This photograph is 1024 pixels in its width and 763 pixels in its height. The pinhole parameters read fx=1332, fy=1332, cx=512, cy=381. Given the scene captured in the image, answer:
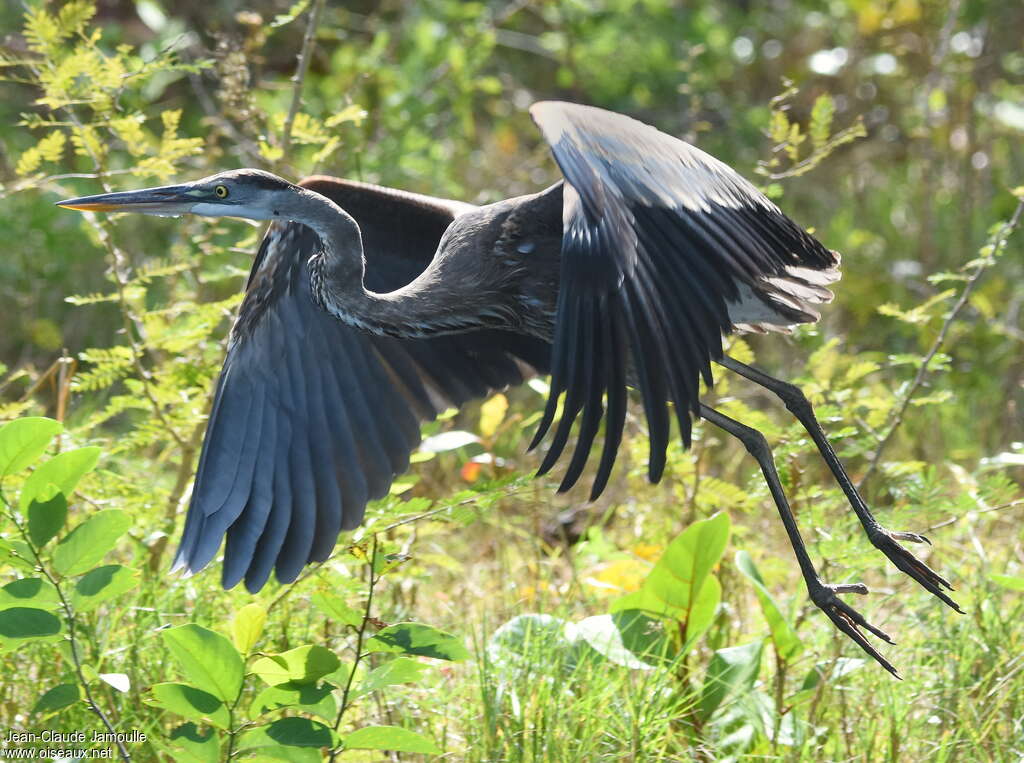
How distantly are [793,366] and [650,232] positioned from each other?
251 centimetres

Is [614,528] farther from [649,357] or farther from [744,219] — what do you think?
[649,357]

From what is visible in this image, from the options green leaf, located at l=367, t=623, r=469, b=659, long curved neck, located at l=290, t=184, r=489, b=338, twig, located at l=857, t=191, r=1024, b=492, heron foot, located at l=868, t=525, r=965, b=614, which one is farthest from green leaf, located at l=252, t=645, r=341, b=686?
twig, located at l=857, t=191, r=1024, b=492

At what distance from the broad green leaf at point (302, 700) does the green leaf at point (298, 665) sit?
2 cm

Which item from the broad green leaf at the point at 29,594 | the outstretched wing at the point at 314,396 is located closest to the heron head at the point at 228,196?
the outstretched wing at the point at 314,396

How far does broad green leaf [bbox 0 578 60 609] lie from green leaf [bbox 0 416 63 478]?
0.81 feet

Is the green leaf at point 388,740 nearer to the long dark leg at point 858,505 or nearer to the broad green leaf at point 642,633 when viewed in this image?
the broad green leaf at point 642,633

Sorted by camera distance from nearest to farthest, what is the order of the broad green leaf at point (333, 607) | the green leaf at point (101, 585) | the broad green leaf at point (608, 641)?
1. the green leaf at point (101, 585)
2. the broad green leaf at point (333, 607)
3. the broad green leaf at point (608, 641)

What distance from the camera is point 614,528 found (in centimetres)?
514

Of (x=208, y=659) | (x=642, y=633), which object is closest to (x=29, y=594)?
(x=208, y=659)

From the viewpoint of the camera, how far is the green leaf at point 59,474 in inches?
116

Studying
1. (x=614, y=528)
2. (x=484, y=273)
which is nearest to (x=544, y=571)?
(x=614, y=528)

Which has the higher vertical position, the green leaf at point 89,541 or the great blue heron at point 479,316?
the great blue heron at point 479,316

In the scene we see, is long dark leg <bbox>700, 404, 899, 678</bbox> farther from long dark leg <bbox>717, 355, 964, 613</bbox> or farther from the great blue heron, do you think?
long dark leg <bbox>717, 355, 964, 613</bbox>

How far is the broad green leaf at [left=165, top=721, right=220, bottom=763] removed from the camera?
287 centimetres
